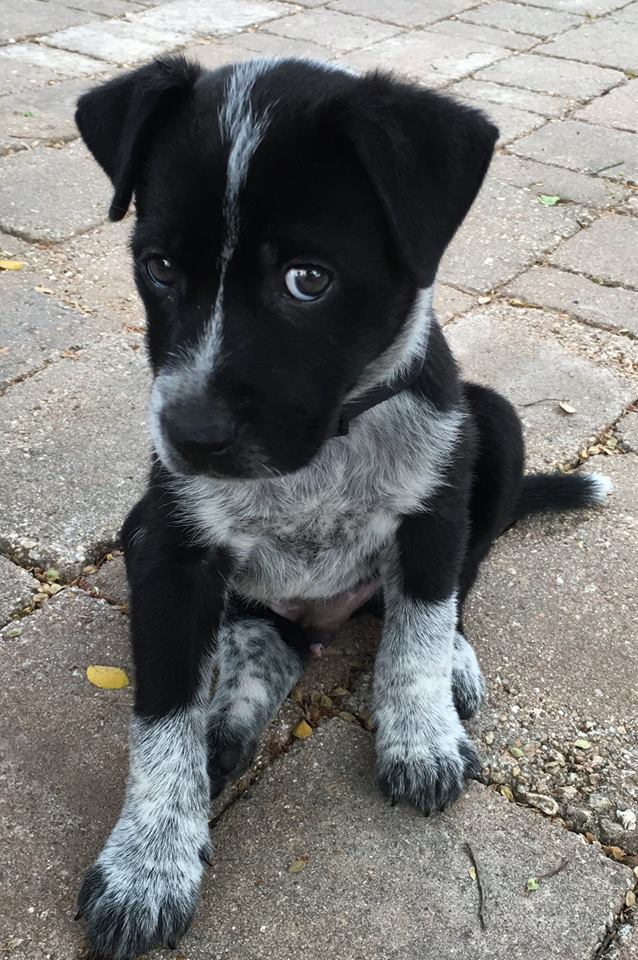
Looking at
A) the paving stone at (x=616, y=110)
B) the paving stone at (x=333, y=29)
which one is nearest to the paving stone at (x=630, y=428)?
the paving stone at (x=616, y=110)

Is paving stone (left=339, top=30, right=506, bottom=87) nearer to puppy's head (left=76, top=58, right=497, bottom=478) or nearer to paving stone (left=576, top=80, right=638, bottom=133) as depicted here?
paving stone (left=576, top=80, right=638, bottom=133)

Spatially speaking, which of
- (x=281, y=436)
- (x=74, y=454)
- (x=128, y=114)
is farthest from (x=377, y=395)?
(x=74, y=454)

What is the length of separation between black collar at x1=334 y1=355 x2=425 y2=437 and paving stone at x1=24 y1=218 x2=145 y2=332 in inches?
90.8

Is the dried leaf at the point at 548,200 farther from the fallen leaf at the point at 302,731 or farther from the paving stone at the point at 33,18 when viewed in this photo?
the paving stone at the point at 33,18

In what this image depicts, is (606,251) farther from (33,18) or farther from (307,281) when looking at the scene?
(33,18)

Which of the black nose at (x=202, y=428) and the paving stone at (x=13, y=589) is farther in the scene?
the paving stone at (x=13, y=589)

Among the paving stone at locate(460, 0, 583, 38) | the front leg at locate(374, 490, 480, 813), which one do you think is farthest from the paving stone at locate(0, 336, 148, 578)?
the paving stone at locate(460, 0, 583, 38)

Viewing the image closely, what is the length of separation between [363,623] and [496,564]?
0.52 metres

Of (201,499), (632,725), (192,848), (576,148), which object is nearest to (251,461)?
(201,499)

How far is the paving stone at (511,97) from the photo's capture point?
7.12 meters

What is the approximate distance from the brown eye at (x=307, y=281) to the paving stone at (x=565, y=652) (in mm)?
1378

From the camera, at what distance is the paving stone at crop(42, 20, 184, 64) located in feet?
24.5

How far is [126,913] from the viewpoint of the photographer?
228 cm

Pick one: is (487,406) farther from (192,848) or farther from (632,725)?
(192,848)
